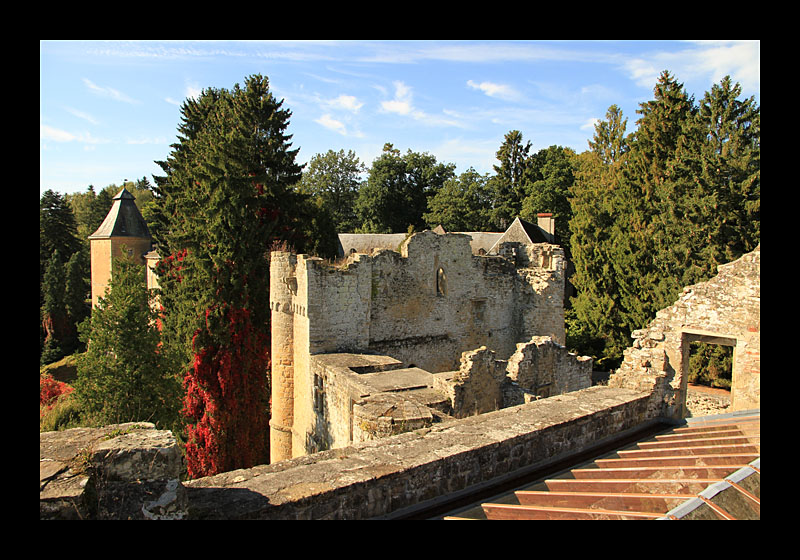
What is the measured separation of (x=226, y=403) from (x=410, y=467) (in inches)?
518

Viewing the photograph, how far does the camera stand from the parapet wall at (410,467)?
3934 mm

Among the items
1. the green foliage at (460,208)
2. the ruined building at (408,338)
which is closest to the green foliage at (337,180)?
the green foliage at (460,208)

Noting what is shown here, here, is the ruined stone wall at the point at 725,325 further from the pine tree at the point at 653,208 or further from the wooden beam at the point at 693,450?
the pine tree at the point at 653,208

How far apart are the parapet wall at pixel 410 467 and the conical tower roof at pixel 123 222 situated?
3746 centimetres

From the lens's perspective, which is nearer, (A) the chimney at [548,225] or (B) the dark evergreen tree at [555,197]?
(A) the chimney at [548,225]

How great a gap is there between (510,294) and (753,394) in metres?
9.07

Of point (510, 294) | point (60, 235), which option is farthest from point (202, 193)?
point (60, 235)

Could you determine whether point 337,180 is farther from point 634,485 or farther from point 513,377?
point 634,485

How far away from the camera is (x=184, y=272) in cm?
1719

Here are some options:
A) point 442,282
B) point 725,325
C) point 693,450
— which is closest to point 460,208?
point 442,282

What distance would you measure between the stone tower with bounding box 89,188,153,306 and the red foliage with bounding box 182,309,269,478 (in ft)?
80.0

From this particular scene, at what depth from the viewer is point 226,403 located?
53.2ft

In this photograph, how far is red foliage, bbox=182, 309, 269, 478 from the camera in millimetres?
16000
